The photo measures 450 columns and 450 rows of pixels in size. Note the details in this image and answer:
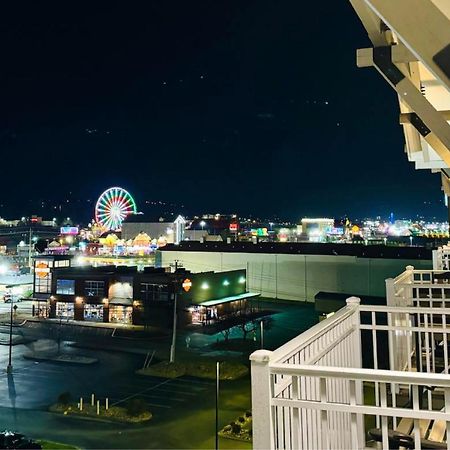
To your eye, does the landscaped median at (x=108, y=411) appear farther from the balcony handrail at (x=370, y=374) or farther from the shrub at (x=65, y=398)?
the balcony handrail at (x=370, y=374)

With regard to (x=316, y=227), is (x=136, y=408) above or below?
below

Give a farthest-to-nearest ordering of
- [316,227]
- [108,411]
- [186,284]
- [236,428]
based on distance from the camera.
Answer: [316,227] → [186,284] → [108,411] → [236,428]

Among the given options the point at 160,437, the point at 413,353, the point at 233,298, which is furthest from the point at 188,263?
the point at 413,353

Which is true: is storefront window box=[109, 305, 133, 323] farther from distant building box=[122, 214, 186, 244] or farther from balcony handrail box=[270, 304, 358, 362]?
distant building box=[122, 214, 186, 244]

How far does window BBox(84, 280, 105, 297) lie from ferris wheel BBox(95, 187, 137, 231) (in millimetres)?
30745

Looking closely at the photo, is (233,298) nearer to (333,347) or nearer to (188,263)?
(188,263)

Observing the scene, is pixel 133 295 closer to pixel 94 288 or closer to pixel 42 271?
pixel 94 288

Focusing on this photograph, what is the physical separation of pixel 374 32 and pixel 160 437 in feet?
42.5

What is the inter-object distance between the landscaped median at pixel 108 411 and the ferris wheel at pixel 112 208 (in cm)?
4666

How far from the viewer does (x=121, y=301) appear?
30312mm

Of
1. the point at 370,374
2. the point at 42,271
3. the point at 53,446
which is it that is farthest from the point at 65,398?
the point at 42,271

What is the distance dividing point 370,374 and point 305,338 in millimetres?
557

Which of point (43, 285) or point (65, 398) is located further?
point (43, 285)

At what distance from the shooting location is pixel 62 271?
32.4 m
